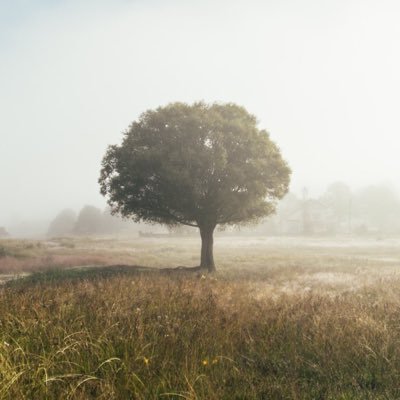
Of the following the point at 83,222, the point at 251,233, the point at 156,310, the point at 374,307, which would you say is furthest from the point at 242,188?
the point at 83,222

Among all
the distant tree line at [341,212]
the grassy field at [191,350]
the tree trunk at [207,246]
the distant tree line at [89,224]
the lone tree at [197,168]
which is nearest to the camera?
the grassy field at [191,350]

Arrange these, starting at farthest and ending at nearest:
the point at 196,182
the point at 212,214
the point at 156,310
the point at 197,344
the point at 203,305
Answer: the point at 212,214 < the point at 196,182 < the point at 203,305 < the point at 156,310 < the point at 197,344

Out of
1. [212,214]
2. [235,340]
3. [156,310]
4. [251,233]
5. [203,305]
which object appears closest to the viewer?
[235,340]

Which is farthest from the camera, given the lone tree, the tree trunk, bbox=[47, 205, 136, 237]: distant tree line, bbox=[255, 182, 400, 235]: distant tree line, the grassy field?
bbox=[47, 205, 136, 237]: distant tree line

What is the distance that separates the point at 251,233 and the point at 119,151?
86312 mm

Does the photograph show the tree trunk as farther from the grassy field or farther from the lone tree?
the grassy field

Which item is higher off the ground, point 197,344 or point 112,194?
point 112,194

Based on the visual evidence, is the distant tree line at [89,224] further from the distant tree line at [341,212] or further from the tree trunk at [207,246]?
the tree trunk at [207,246]

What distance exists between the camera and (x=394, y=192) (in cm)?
11300

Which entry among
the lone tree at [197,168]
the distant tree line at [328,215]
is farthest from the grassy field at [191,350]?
the distant tree line at [328,215]

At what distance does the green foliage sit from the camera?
993 inches

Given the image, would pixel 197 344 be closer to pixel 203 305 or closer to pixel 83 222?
pixel 203 305

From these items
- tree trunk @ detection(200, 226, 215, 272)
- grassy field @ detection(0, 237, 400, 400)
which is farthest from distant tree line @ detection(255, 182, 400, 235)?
grassy field @ detection(0, 237, 400, 400)

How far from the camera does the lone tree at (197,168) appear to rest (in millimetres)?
25219
